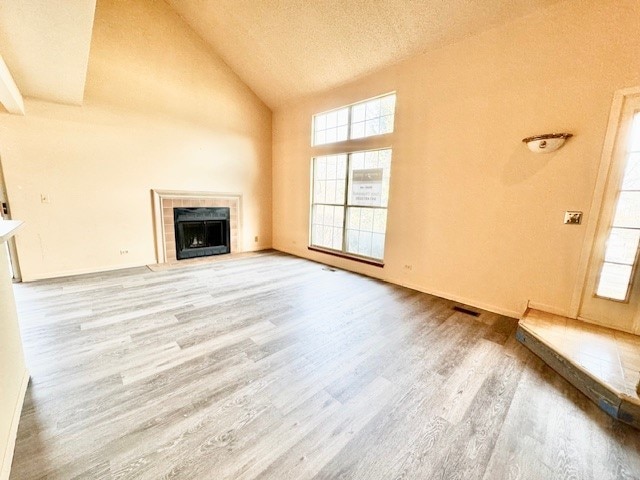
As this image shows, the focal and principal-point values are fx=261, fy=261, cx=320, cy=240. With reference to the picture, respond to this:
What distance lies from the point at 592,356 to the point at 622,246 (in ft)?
3.72

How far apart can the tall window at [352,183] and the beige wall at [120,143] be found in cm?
193

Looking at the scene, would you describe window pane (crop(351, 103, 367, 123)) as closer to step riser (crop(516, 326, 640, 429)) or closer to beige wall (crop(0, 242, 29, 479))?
step riser (crop(516, 326, 640, 429))

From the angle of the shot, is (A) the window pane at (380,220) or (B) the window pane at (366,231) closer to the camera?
(A) the window pane at (380,220)

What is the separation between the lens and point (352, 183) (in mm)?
4512

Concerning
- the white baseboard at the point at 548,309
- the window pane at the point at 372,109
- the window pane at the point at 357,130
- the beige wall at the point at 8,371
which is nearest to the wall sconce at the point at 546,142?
the white baseboard at the point at 548,309

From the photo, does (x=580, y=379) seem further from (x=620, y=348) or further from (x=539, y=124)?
(x=539, y=124)

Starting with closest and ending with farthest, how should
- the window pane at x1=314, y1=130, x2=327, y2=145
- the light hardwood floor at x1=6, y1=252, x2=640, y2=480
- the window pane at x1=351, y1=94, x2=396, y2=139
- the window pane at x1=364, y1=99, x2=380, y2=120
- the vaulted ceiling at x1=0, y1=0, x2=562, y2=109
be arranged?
the light hardwood floor at x1=6, y1=252, x2=640, y2=480 < the vaulted ceiling at x1=0, y1=0, x2=562, y2=109 < the window pane at x1=351, y1=94, x2=396, y2=139 < the window pane at x1=364, y1=99, x2=380, y2=120 < the window pane at x1=314, y1=130, x2=327, y2=145

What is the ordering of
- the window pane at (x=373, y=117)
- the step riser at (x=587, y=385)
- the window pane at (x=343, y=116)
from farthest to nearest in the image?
the window pane at (x=343, y=116)
the window pane at (x=373, y=117)
the step riser at (x=587, y=385)

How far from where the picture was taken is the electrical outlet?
2.46 meters

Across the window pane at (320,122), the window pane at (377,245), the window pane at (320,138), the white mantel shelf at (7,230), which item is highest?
the window pane at (320,122)

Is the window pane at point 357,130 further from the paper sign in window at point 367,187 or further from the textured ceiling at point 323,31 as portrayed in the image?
the textured ceiling at point 323,31

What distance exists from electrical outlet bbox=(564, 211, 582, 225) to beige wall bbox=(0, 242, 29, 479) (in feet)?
13.6

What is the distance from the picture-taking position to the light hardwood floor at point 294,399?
49.1 inches

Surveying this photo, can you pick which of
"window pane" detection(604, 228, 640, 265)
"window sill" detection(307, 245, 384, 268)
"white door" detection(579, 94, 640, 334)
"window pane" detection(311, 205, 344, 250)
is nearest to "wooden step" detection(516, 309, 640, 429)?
"white door" detection(579, 94, 640, 334)
